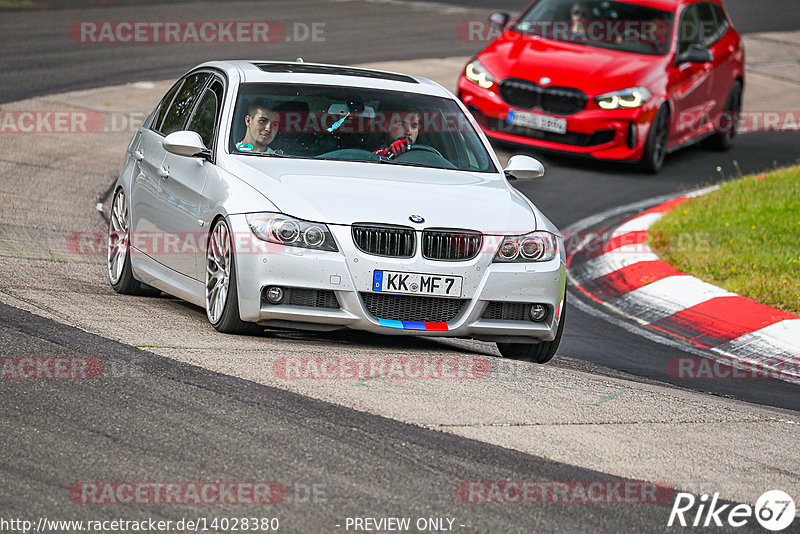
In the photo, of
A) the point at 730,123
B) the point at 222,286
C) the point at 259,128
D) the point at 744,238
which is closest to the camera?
the point at 222,286

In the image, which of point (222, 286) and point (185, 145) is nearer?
point (222, 286)

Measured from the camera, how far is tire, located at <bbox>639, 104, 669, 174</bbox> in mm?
14945

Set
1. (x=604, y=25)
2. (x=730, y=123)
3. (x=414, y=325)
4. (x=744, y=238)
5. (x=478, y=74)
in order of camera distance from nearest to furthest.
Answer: (x=414, y=325) → (x=744, y=238) → (x=478, y=74) → (x=604, y=25) → (x=730, y=123)

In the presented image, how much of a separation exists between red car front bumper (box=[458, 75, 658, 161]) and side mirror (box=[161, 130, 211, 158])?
734cm

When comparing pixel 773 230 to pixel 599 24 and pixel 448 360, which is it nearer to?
pixel 599 24

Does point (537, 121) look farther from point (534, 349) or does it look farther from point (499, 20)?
point (534, 349)

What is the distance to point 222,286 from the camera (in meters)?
7.48

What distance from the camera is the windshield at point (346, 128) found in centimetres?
820

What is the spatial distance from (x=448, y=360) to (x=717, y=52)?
10.6 meters

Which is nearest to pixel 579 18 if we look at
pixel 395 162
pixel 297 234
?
pixel 395 162

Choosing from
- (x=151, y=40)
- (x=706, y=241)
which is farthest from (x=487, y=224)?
(x=151, y=40)

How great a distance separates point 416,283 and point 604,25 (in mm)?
9413

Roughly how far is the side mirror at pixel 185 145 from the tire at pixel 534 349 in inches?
83.8

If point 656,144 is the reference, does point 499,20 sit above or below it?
above
